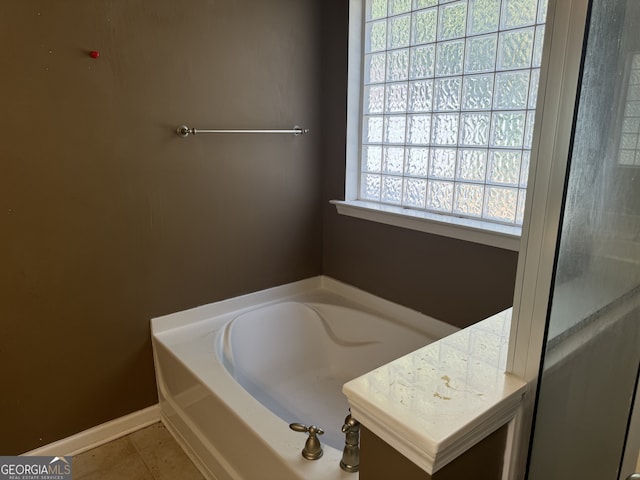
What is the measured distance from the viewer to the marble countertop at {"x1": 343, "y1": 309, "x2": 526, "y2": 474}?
803mm

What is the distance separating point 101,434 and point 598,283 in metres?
2.13

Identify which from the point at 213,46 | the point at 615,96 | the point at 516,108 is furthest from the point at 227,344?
the point at 615,96

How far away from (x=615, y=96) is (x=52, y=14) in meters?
1.85

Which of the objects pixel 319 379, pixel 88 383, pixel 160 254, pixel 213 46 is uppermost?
pixel 213 46

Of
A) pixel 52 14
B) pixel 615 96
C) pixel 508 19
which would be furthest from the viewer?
pixel 508 19

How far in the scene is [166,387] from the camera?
218cm

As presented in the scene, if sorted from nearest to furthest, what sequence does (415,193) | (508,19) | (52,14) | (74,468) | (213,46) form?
1. (52,14)
2. (508,19)
3. (74,468)
4. (213,46)
5. (415,193)

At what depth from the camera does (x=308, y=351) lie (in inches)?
98.5

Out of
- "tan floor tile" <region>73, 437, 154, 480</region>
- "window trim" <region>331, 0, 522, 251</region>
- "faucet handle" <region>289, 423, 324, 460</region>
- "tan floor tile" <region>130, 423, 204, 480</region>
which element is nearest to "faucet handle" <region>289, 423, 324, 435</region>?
"faucet handle" <region>289, 423, 324, 460</region>

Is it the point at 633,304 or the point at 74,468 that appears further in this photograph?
the point at 74,468

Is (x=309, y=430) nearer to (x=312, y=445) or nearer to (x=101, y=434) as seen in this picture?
(x=312, y=445)

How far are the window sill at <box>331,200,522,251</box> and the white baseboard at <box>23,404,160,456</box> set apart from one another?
1.43 metres

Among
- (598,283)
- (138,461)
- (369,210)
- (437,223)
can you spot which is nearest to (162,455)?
(138,461)

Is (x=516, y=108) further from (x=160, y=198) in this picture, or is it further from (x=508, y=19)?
(x=160, y=198)
